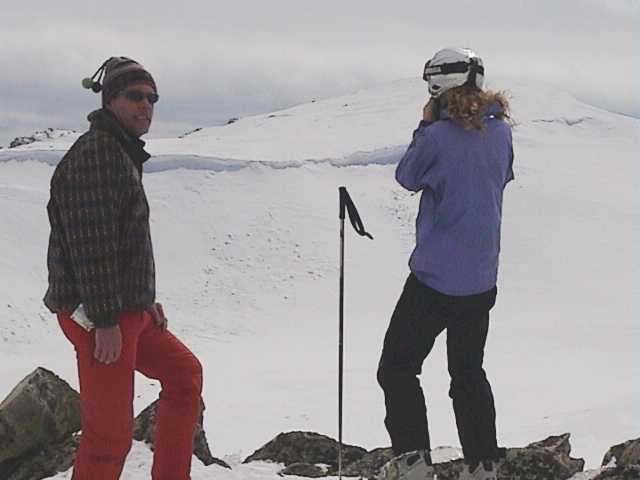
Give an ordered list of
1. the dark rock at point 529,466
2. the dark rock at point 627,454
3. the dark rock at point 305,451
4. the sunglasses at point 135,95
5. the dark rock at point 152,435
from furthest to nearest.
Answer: the dark rock at point 305,451 < the dark rock at point 152,435 < the dark rock at point 529,466 < the dark rock at point 627,454 < the sunglasses at point 135,95

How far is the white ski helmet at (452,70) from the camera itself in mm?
3920

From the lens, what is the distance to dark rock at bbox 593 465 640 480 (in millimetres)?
4953

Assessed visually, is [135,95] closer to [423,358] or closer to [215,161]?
[423,358]

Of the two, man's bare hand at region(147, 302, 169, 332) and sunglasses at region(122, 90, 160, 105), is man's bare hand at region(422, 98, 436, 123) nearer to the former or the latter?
sunglasses at region(122, 90, 160, 105)

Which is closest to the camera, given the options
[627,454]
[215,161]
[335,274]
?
[627,454]

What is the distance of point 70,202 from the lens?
343cm

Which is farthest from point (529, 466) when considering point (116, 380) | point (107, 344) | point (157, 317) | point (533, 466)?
point (107, 344)

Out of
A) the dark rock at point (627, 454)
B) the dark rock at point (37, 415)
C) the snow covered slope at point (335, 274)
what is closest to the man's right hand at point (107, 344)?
the dark rock at point (37, 415)

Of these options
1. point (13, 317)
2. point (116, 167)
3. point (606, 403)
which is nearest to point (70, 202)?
point (116, 167)

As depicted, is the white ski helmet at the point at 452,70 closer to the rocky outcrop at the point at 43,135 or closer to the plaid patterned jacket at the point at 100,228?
the plaid patterned jacket at the point at 100,228

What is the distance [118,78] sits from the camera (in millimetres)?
3707

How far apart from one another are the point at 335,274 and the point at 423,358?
1796 cm

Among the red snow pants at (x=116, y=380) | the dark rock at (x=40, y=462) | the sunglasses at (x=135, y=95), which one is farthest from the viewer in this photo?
the dark rock at (x=40, y=462)

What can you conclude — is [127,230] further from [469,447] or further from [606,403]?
[606,403]
